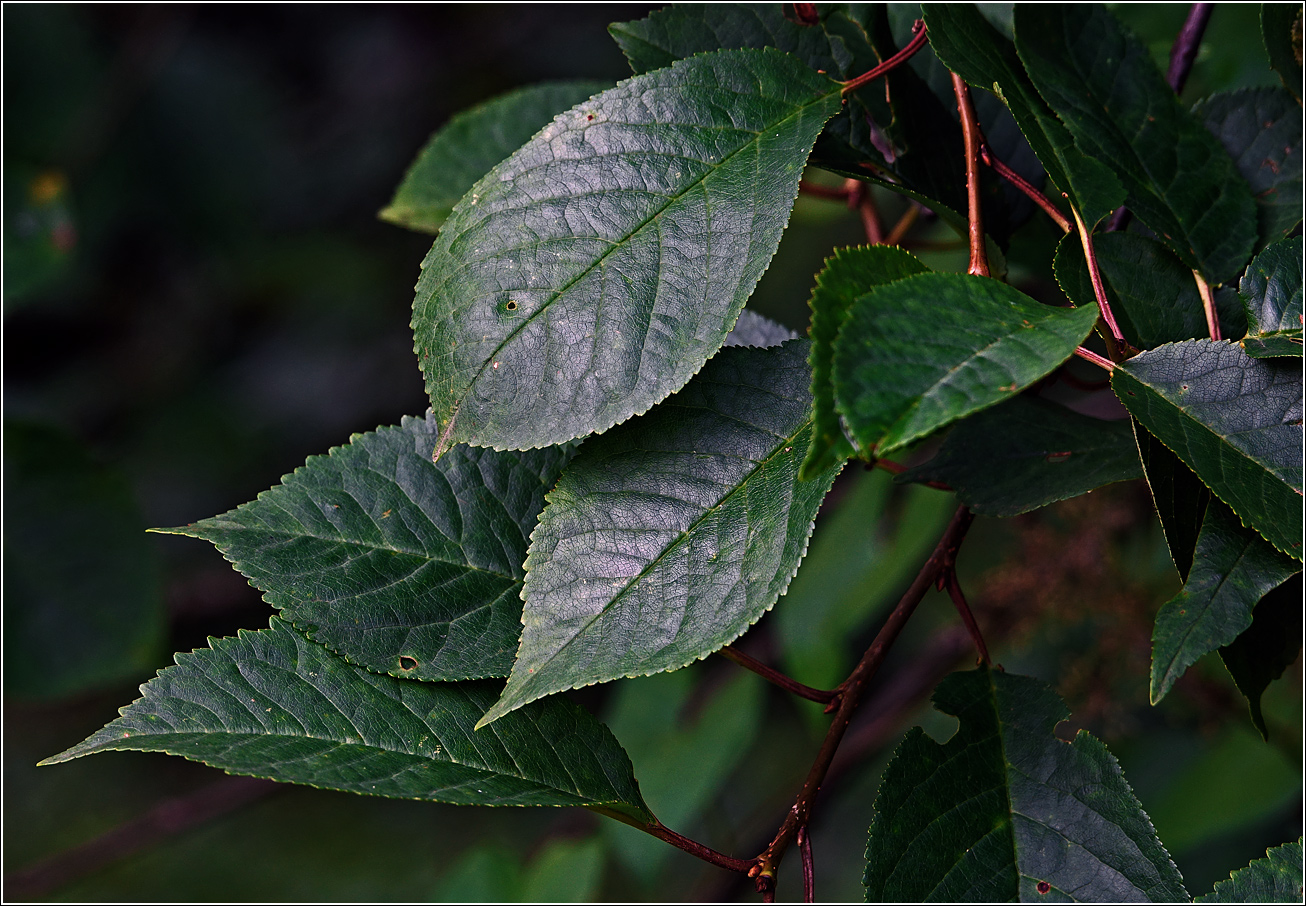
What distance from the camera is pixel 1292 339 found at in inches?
20.8

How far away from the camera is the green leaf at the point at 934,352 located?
0.40 metres

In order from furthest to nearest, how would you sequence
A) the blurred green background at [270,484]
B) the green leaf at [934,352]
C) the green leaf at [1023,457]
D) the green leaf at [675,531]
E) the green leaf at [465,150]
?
the blurred green background at [270,484] → the green leaf at [465,150] → the green leaf at [1023,457] → the green leaf at [675,531] → the green leaf at [934,352]

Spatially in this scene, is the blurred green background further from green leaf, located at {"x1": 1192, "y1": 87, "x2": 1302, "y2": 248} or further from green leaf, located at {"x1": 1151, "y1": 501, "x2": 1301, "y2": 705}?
green leaf, located at {"x1": 1151, "y1": 501, "x2": 1301, "y2": 705}

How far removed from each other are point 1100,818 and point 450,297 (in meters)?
0.52

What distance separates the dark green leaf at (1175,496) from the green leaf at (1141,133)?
0.18m

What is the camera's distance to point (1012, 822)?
1.94ft

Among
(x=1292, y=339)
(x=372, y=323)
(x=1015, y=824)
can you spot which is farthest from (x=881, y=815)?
(x=372, y=323)

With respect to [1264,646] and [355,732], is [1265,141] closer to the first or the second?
[1264,646]

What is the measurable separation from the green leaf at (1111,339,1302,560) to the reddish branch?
102 millimetres

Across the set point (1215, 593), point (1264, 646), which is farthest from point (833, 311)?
point (1264, 646)

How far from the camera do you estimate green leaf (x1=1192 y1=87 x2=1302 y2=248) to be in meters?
0.70

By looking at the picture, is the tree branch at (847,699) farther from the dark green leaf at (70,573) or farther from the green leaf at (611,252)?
the dark green leaf at (70,573)

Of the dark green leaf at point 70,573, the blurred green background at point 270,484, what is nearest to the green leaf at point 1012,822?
the blurred green background at point 270,484

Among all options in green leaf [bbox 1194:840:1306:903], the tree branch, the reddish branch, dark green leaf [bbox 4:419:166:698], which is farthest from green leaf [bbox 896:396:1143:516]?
dark green leaf [bbox 4:419:166:698]
